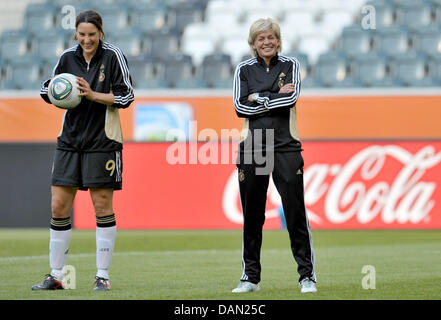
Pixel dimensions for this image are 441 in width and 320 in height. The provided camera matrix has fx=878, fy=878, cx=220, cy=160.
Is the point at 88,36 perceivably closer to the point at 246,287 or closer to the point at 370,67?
the point at 246,287

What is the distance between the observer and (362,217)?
46.1 feet

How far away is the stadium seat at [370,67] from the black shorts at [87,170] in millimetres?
11046

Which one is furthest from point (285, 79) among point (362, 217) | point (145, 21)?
point (145, 21)

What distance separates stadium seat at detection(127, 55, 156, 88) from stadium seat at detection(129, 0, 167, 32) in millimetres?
1733

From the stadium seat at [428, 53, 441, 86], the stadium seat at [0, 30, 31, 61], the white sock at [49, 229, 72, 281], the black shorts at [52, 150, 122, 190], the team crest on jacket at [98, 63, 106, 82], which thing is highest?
the stadium seat at [0, 30, 31, 61]

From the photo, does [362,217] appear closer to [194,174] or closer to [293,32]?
[194,174]

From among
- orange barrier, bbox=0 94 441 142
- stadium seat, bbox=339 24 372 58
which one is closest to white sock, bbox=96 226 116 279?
orange barrier, bbox=0 94 441 142

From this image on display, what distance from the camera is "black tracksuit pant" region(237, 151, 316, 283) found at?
6043mm

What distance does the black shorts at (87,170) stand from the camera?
6172 millimetres

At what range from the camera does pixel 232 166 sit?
1463 cm

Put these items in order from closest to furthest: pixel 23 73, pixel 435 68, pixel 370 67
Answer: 1. pixel 435 68
2. pixel 370 67
3. pixel 23 73

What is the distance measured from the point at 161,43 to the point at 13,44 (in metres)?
3.25

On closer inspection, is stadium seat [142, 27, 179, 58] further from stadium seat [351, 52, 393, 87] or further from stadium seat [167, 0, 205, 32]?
stadium seat [351, 52, 393, 87]

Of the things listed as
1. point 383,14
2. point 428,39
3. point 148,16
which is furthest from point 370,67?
point 148,16
